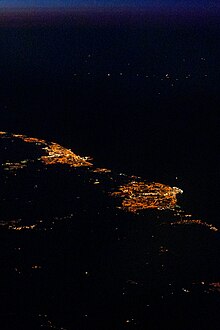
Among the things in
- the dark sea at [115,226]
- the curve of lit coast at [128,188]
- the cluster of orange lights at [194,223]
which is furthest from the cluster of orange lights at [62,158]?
the cluster of orange lights at [194,223]

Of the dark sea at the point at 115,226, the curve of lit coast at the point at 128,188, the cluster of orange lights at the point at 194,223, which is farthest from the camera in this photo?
the curve of lit coast at the point at 128,188

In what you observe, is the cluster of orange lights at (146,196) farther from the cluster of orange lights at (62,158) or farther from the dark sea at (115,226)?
the cluster of orange lights at (62,158)

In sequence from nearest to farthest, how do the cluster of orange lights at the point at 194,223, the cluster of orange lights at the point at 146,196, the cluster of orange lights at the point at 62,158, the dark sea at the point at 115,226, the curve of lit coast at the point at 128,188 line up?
the dark sea at the point at 115,226, the cluster of orange lights at the point at 194,223, the curve of lit coast at the point at 128,188, the cluster of orange lights at the point at 146,196, the cluster of orange lights at the point at 62,158

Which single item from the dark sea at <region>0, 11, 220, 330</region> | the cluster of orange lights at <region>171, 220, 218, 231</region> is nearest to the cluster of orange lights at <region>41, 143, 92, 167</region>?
the dark sea at <region>0, 11, 220, 330</region>

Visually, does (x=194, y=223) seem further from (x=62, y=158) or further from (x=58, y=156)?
(x=58, y=156)

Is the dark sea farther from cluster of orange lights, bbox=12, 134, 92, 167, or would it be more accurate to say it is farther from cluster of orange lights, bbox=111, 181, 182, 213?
cluster of orange lights, bbox=12, 134, 92, 167

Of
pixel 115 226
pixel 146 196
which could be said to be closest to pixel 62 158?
pixel 146 196

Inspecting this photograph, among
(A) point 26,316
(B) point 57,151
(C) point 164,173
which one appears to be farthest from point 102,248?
(B) point 57,151
